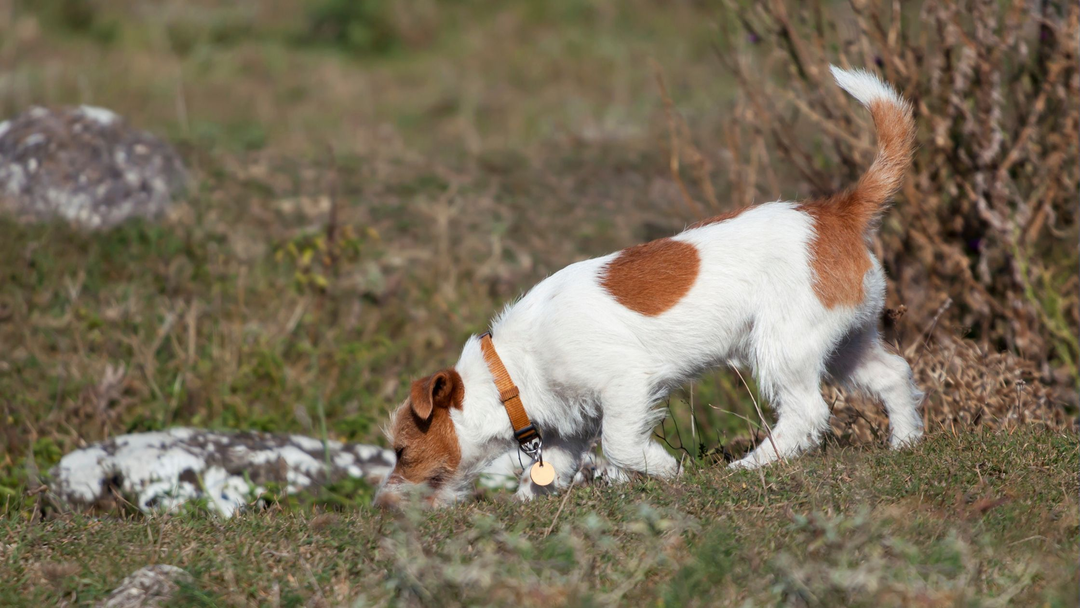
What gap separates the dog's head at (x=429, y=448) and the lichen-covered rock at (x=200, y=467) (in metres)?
0.62

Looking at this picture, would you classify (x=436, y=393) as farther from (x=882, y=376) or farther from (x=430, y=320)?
(x=430, y=320)

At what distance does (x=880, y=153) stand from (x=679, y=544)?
1884mm

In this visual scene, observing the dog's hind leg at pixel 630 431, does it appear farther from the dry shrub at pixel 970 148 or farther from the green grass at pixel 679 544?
the dry shrub at pixel 970 148

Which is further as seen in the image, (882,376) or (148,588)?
(882,376)

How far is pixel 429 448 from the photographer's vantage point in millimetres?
3867

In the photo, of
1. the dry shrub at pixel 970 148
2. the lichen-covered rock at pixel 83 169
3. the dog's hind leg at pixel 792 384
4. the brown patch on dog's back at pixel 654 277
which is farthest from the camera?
the lichen-covered rock at pixel 83 169

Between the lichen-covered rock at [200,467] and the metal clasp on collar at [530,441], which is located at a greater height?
the metal clasp on collar at [530,441]

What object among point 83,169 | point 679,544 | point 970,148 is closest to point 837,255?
point 679,544

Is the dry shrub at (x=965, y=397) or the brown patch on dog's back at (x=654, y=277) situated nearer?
the brown patch on dog's back at (x=654, y=277)

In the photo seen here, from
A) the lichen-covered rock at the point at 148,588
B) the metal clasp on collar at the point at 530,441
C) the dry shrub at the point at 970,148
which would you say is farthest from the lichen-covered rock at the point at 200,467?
the dry shrub at the point at 970,148

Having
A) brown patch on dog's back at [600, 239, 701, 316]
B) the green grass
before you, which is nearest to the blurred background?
brown patch on dog's back at [600, 239, 701, 316]

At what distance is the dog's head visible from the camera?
12.4ft

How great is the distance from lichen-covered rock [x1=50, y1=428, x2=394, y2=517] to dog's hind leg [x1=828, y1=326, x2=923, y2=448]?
2.26 meters

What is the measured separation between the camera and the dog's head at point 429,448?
378 cm
